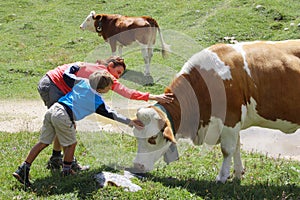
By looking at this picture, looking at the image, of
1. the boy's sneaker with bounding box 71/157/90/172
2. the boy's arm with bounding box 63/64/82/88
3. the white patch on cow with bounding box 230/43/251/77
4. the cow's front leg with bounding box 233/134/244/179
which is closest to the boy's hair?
the boy's arm with bounding box 63/64/82/88

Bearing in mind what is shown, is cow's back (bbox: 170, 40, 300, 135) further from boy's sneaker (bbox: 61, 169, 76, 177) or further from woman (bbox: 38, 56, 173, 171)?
boy's sneaker (bbox: 61, 169, 76, 177)

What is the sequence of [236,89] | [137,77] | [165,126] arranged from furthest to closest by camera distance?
[137,77], [236,89], [165,126]

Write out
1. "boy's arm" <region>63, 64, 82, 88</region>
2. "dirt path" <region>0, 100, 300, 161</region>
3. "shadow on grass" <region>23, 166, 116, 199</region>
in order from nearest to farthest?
1. "shadow on grass" <region>23, 166, 116, 199</region>
2. "boy's arm" <region>63, 64, 82, 88</region>
3. "dirt path" <region>0, 100, 300, 161</region>

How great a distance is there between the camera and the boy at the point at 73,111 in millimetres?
6496

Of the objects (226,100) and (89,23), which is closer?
(226,100)

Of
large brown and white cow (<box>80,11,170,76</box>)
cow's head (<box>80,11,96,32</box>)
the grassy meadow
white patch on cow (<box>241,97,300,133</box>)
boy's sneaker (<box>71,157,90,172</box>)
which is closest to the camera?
the grassy meadow

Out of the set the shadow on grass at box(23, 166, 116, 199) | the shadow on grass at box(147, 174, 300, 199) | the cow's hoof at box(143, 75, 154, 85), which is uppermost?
the shadow on grass at box(23, 166, 116, 199)

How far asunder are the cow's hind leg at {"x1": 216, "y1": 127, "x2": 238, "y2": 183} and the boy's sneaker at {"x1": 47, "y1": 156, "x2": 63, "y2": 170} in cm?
243

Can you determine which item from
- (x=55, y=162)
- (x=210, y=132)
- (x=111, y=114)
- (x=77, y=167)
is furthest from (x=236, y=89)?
(x=55, y=162)

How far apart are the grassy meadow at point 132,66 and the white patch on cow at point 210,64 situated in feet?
4.97

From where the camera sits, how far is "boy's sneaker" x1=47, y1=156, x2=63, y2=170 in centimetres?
741

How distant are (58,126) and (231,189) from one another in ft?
8.21

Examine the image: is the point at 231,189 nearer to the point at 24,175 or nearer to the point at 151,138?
the point at 151,138

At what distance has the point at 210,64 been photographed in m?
6.92
